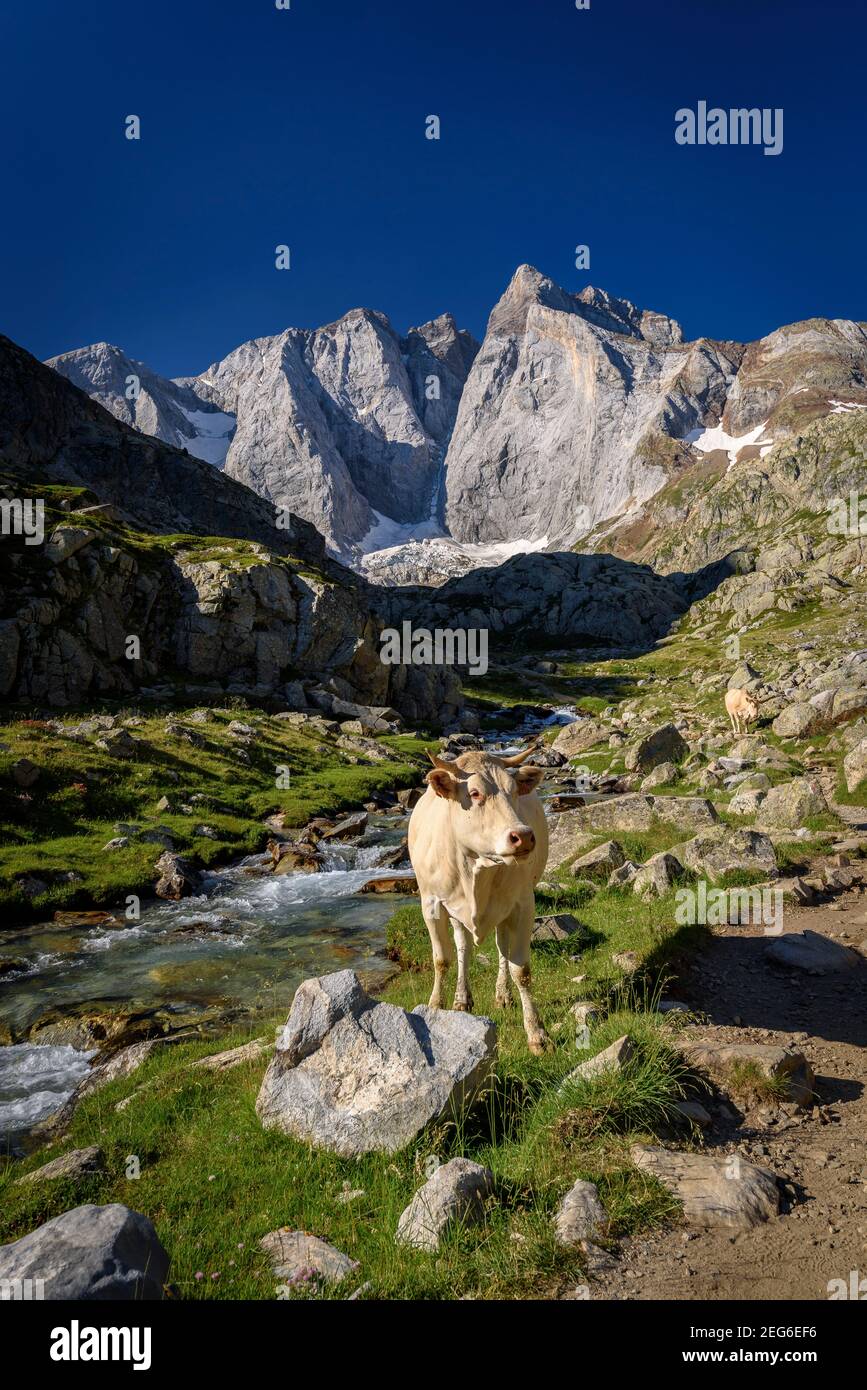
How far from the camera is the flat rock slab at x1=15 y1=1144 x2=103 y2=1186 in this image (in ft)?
25.9

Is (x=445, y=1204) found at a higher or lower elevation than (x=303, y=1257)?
higher

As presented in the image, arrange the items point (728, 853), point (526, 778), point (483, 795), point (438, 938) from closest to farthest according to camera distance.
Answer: point (483, 795) < point (526, 778) < point (438, 938) < point (728, 853)

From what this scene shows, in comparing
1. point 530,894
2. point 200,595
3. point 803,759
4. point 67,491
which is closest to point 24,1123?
point 530,894

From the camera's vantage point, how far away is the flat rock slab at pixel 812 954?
1176 cm

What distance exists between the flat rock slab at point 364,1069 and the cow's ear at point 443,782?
8.53 ft

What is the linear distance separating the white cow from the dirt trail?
9.53 feet

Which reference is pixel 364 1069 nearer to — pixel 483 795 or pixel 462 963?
pixel 462 963

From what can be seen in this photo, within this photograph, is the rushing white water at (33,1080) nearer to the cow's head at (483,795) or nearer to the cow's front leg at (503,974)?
the cow's front leg at (503,974)

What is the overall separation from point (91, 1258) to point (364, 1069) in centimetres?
321

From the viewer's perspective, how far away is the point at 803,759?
96.6ft

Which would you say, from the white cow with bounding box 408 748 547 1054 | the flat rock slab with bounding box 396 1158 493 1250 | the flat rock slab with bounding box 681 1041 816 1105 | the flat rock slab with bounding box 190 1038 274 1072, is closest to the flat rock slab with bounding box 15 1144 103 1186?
the flat rock slab with bounding box 190 1038 274 1072

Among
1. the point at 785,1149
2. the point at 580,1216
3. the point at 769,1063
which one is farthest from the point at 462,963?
the point at 580,1216

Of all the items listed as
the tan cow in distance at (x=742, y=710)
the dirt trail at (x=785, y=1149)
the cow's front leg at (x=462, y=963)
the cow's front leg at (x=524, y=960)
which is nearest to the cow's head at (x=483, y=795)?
the cow's front leg at (x=524, y=960)

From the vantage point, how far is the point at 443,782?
924 cm
